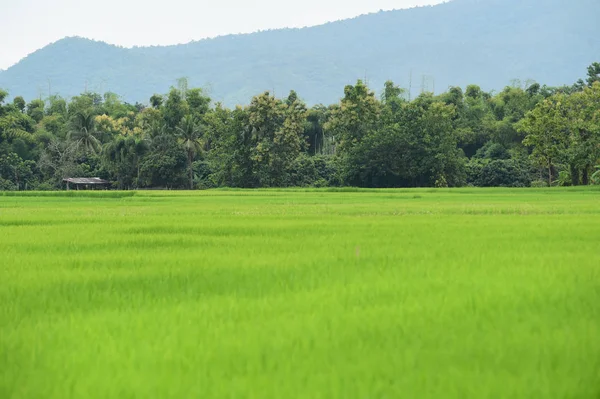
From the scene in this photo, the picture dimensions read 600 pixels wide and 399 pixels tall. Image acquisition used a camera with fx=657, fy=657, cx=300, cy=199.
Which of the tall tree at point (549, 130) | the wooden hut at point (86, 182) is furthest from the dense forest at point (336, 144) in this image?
the wooden hut at point (86, 182)

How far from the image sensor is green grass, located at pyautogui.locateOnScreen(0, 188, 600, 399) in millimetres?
3273

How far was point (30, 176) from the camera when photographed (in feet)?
223

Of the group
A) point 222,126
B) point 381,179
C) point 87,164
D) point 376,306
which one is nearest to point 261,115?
point 222,126

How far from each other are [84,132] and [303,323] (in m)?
72.5

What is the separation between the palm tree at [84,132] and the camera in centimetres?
7175

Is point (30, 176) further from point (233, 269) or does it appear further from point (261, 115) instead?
point (233, 269)

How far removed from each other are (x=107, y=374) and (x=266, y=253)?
16.7ft

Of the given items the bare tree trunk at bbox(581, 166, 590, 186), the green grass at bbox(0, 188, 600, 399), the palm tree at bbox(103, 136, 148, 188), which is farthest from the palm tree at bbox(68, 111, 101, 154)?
the green grass at bbox(0, 188, 600, 399)

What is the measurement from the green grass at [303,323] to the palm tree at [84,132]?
6676 centimetres

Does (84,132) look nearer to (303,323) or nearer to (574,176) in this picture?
(574,176)

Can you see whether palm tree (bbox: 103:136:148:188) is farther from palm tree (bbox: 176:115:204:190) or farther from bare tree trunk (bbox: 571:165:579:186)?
bare tree trunk (bbox: 571:165:579:186)

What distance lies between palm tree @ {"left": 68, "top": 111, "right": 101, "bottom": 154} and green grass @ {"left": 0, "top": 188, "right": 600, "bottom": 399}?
66762mm

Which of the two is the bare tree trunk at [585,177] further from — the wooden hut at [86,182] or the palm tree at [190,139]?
the wooden hut at [86,182]

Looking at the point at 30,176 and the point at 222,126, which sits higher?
the point at 222,126
